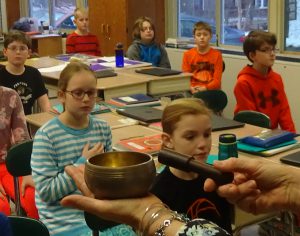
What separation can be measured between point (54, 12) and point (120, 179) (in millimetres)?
8919

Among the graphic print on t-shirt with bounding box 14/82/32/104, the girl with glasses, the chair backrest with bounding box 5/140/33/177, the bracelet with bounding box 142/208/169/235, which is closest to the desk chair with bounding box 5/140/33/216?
the chair backrest with bounding box 5/140/33/177

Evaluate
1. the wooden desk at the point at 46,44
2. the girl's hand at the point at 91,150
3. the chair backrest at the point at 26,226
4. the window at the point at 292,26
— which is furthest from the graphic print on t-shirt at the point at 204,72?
the wooden desk at the point at 46,44

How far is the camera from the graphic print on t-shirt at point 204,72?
5.02 meters

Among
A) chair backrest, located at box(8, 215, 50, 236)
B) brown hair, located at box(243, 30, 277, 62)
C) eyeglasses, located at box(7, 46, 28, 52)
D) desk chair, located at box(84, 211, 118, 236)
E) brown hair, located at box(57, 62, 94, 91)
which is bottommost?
desk chair, located at box(84, 211, 118, 236)

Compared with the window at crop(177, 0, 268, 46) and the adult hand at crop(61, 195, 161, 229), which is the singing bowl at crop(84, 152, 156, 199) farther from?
the window at crop(177, 0, 268, 46)

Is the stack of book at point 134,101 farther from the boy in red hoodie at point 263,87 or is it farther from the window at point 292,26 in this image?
the window at point 292,26

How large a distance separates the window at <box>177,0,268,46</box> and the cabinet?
30 cm

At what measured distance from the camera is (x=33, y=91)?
13.0 feet

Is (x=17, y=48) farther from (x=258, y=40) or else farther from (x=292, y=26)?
(x=292, y=26)

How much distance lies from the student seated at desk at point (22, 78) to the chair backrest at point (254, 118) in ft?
4.66

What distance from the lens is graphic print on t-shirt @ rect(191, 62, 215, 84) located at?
5.02m

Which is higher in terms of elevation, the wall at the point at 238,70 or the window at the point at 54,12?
the window at the point at 54,12

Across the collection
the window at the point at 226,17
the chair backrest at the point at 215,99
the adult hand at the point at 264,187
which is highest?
the window at the point at 226,17

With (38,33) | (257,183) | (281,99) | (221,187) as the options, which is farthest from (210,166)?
(38,33)
